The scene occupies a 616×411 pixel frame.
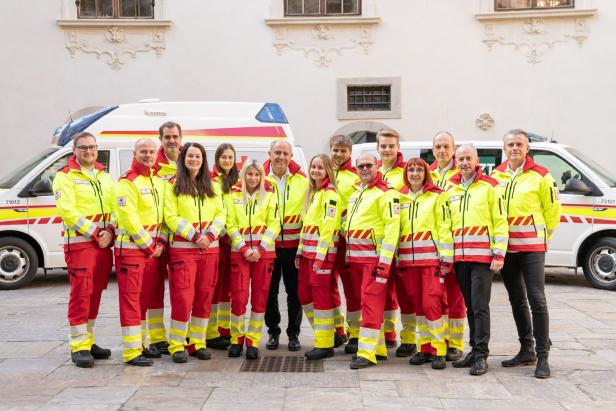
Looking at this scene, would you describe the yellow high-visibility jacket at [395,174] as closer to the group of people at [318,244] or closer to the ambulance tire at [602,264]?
the group of people at [318,244]

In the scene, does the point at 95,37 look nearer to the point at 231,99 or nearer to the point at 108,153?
the point at 231,99

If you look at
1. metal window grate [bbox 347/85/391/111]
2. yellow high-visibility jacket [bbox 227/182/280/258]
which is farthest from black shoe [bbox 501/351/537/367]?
metal window grate [bbox 347/85/391/111]

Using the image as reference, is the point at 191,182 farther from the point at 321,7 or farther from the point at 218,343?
the point at 321,7

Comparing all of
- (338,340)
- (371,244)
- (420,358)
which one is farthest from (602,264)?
(371,244)

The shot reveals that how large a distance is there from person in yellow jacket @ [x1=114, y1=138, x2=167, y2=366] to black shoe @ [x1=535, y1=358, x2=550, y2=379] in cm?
284

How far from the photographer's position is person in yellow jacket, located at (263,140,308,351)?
6.51 meters

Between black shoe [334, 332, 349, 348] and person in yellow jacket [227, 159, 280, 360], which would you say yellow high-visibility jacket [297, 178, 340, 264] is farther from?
black shoe [334, 332, 349, 348]

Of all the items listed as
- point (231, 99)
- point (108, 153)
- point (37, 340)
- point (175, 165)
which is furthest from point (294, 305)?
point (231, 99)

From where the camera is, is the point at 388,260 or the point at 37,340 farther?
the point at 37,340

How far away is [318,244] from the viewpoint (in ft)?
20.1

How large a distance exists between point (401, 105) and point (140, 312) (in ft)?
33.1

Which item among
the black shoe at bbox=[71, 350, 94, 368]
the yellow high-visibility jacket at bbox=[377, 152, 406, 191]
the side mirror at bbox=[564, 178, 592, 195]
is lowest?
the black shoe at bbox=[71, 350, 94, 368]

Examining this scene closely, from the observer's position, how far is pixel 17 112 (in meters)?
15.5

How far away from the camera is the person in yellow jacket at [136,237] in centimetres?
591
